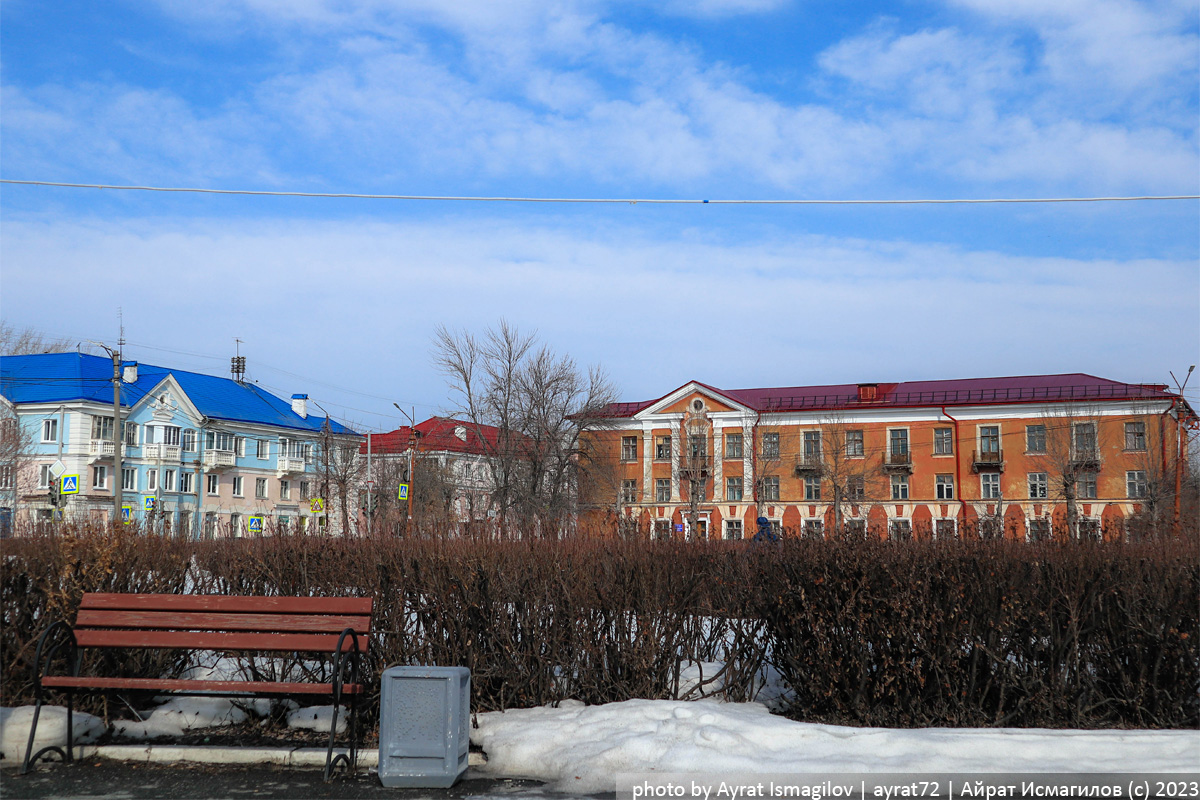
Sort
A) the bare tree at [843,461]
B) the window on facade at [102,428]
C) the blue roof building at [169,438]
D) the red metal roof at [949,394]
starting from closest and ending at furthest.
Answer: the red metal roof at [949,394] < the bare tree at [843,461] < the blue roof building at [169,438] < the window on facade at [102,428]

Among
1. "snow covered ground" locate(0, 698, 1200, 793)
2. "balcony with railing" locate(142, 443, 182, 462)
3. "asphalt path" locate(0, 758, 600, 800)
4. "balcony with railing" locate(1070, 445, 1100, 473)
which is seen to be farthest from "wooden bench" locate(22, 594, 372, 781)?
"balcony with railing" locate(142, 443, 182, 462)

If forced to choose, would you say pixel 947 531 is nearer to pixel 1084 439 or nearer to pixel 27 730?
pixel 27 730

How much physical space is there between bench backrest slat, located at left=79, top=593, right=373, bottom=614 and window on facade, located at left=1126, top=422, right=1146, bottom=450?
5411 cm

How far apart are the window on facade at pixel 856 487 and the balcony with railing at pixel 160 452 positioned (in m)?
42.3

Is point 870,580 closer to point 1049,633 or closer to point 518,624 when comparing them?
point 1049,633

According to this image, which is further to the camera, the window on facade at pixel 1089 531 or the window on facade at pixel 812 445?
the window on facade at pixel 812 445

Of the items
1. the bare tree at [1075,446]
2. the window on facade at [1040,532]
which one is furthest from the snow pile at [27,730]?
the bare tree at [1075,446]

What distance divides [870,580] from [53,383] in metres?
62.0

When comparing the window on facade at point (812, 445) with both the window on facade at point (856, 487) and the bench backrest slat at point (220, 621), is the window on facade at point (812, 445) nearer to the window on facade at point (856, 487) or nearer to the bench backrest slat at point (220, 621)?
the window on facade at point (856, 487)

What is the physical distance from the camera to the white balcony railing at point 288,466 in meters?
72.1

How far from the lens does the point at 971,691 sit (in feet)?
24.5

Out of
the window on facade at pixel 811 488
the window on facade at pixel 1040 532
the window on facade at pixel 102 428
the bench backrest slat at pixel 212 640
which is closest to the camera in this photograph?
the bench backrest slat at pixel 212 640

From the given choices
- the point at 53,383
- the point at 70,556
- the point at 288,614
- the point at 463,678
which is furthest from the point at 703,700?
the point at 53,383

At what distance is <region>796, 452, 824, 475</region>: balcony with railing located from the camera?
5784 cm
